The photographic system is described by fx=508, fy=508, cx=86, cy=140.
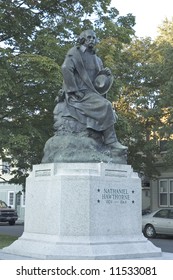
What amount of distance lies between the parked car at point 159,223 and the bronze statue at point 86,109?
1528 centimetres

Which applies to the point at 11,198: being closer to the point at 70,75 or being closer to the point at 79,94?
the point at 79,94

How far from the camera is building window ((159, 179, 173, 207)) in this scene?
36.1m

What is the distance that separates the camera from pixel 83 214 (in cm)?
962

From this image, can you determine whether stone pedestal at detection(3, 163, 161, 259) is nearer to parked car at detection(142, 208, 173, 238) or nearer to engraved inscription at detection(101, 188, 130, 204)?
engraved inscription at detection(101, 188, 130, 204)

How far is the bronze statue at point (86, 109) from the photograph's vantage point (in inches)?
424

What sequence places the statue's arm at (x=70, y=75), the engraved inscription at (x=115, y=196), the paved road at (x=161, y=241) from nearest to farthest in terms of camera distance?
the engraved inscription at (x=115, y=196) < the statue's arm at (x=70, y=75) < the paved road at (x=161, y=241)

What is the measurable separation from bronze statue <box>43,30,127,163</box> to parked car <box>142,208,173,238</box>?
50.1ft

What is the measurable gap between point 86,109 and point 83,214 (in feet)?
7.87

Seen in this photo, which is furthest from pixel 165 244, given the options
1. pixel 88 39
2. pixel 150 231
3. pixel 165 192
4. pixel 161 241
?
pixel 165 192

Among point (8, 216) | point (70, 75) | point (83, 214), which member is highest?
point (70, 75)

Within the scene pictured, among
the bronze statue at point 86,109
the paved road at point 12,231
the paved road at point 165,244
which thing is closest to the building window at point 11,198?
the paved road at point 12,231

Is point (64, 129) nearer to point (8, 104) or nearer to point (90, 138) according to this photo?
point (90, 138)

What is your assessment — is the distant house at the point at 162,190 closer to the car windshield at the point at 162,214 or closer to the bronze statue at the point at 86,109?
the car windshield at the point at 162,214

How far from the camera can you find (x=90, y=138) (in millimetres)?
10711
